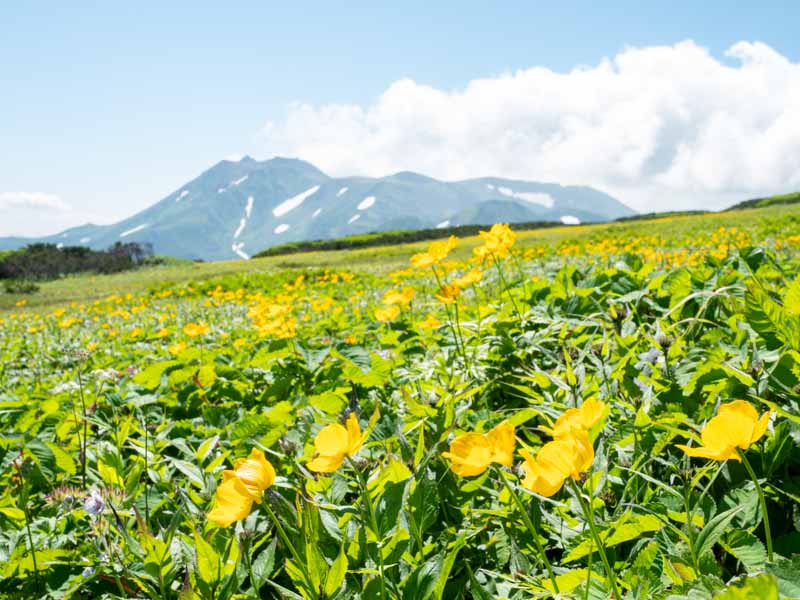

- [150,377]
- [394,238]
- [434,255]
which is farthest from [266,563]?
[394,238]

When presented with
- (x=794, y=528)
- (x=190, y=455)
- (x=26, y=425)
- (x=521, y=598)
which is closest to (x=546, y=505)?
(x=521, y=598)

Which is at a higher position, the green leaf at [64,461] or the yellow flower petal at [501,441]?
the yellow flower petal at [501,441]

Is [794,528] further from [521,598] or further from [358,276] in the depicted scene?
[358,276]

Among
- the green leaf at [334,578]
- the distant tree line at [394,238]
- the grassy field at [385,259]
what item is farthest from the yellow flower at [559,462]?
the distant tree line at [394,238]

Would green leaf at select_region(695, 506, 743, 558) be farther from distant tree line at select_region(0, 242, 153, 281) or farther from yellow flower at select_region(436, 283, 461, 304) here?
distant tree line at select_region(0, 242, 153, 281)

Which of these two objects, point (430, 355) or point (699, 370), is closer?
point (699, 370)

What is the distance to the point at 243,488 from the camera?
794 mm

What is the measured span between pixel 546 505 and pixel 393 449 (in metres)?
0.42

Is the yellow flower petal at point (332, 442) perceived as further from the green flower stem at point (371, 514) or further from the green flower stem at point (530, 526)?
the green flower stem at point (530, 526)

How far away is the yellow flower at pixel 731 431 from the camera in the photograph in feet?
2.06

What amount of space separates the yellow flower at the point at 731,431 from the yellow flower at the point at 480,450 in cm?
23

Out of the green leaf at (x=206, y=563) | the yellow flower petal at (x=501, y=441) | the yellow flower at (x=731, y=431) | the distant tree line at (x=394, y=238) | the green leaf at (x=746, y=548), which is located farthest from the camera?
the distant tree line at (x=394, y=238)

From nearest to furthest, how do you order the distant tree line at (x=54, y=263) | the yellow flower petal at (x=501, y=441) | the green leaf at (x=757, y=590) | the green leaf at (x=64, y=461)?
the green leaf at (x=757, y=590) → the yellow flower petal at (x=501, y=441) → the green leaf at (x=64, y=461) → the distant tree line at (x=54, y=263)

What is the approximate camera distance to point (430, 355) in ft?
7.90
